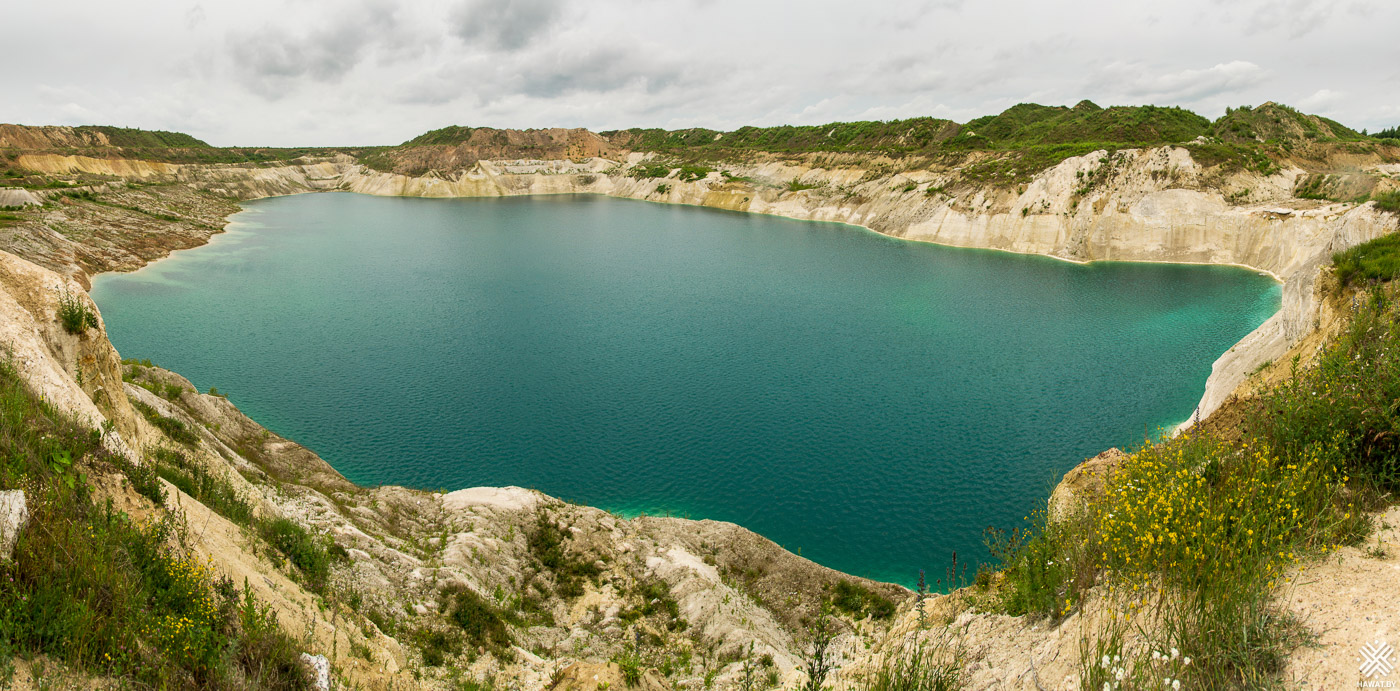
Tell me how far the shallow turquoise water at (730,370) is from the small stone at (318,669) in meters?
16.5

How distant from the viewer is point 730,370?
119 feet

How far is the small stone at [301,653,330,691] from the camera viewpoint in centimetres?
754

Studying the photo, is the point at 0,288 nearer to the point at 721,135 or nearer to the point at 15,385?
the point at 15,385

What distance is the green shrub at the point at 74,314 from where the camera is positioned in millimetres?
13992

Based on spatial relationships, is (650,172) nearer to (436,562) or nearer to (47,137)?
(47,137)

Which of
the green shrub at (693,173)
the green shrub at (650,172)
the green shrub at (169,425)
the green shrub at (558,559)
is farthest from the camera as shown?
the green shrub at (650,172)

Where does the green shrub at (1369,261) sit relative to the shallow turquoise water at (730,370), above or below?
above

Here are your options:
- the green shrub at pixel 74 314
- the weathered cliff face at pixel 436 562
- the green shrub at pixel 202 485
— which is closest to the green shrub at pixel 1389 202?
the weathered cliff face at pixel 436 562

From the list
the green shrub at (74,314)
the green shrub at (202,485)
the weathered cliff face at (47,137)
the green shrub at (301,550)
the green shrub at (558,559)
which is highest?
the weathered cliff face at (47,137)

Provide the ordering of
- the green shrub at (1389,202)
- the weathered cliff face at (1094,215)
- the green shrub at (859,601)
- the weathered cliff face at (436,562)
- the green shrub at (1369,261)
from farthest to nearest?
the weathered cliff face at (1094,215), the green shrub at (1389,202), the green shrub at (1369,261), the green shrub at (859,601), the weathered cliff face at (436,562)

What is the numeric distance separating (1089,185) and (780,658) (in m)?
78.0

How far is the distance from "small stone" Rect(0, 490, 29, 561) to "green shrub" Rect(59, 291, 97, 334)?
405 inches

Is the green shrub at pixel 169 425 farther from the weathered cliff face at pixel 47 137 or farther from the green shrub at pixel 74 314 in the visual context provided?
the weathered cliff face at pixel 47 137

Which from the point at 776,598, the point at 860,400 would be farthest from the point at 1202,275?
the point at 776,598
